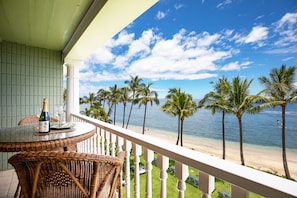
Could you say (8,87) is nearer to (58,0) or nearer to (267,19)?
(58,0)

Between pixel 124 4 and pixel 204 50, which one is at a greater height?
pixel 204 50

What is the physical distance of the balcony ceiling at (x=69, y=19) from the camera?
5.43 feet

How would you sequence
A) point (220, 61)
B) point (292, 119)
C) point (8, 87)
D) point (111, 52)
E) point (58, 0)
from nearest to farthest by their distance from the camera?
point (58, 0), point (8, 87), point (292, 119), point (220, 61), point (111, 52)

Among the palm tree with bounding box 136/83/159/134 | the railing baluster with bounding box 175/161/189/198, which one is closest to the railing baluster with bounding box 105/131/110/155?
the railing baluster with bounding box 175/161/189/198

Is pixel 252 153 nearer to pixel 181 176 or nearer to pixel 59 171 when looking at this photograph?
pixel 181 176

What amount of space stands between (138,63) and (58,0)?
126ft

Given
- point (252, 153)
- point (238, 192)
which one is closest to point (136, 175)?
point (238, 192)

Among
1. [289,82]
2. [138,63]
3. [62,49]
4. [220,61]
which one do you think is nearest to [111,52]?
[138,63]

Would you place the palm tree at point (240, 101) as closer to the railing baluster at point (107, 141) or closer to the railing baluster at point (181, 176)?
the railing baluster at point (107, 141)

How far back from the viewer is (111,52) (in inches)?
1507

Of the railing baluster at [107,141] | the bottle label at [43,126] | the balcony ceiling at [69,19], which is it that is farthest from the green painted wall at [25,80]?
the railing baluster at [107,141]

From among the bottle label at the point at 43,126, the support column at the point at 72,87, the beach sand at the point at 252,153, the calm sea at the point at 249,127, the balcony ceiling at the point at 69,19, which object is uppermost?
the balcony ceiling at the point at 69,19

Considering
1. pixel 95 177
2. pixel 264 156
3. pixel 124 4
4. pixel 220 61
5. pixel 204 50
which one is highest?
pixel 204 50

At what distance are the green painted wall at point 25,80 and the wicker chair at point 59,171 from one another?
9.08ft
